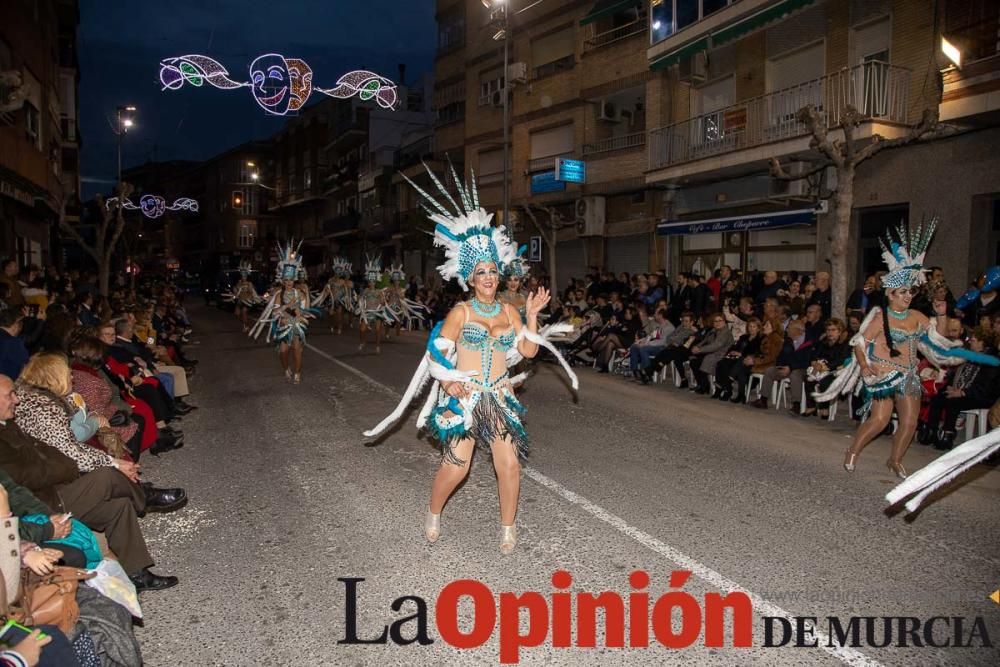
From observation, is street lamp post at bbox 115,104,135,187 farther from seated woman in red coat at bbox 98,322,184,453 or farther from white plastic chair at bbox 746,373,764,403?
white plastic chair at bbox 746,373,764,403

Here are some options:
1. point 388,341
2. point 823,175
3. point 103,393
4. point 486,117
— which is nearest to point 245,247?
point 486,117

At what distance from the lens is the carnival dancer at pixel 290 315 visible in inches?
474

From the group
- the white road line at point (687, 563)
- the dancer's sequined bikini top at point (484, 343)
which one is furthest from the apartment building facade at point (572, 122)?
the dancer's sequined bikini top at point (484, 343)

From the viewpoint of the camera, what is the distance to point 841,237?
38.8 ft

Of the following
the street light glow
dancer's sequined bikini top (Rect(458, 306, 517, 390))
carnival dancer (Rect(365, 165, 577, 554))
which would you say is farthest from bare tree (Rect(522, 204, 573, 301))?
dancer's sequined bikini top (Rect(458, 306, 517, 390))

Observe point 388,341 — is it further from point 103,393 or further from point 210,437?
point 103,393

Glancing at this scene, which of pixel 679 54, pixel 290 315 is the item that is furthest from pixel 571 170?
pixel 290 315

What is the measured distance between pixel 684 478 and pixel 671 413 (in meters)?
3.39

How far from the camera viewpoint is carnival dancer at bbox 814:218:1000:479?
6.34 meters

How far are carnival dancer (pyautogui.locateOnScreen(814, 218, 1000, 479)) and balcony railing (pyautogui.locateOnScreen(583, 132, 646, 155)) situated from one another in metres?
17.8

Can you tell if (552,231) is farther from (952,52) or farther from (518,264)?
(518,264)

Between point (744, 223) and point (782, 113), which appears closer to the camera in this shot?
point (782, 113)

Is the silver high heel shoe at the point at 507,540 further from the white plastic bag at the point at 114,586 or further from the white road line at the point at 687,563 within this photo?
the white plastic bag at the point at 114,586

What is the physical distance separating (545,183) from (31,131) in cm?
1665
